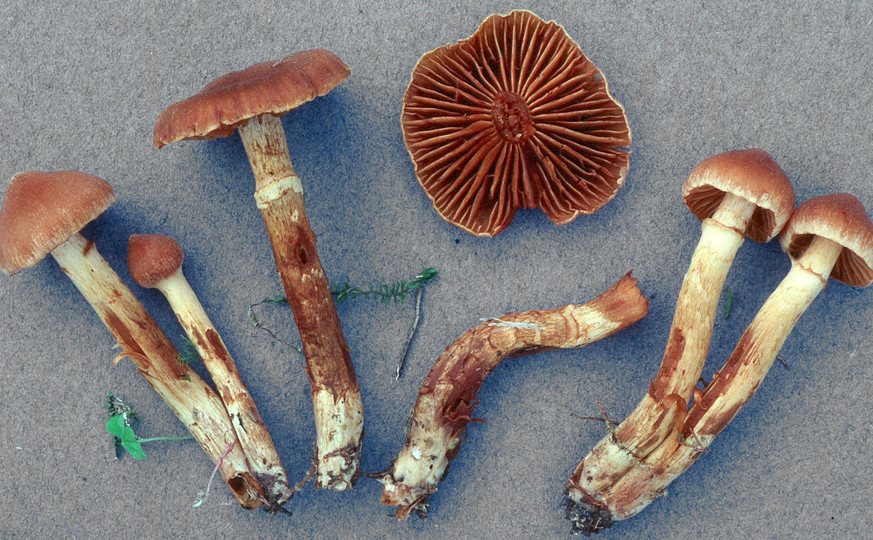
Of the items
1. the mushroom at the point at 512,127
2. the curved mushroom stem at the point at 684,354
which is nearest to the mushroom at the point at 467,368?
the curved mushroom stem at the point at 684,354

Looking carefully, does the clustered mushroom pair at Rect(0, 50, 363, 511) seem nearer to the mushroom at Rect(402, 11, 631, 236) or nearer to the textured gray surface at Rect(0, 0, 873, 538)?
the textured gray surface at Rect(0, 0, 873, 538)

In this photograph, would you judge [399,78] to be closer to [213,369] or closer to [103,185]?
[103,185]

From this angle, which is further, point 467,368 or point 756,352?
point 467,368

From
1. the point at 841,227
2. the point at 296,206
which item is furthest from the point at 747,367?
the point at 296,206

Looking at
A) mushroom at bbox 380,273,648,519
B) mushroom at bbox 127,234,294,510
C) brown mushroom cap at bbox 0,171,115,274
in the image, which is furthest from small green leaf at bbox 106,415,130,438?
mushroom at bbox 380,273,648,519

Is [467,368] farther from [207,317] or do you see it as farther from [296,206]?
[207,317]

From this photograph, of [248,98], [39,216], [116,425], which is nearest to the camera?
[248,98]

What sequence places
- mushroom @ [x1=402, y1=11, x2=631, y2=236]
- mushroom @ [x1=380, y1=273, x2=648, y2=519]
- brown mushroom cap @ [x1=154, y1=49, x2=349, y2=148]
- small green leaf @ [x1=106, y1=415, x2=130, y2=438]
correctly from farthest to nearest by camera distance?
small green leaf @ [x1=106, y1=415, x2=130, y2=438] < mushroom @ [x1=380, y1=273, x2=648, y2=519] < mushroom @ [x1=402, y1=11, x2=631, y2=236] < brown mushroom cap @ [x1=154, y1=49, x2=349, y2=148]
